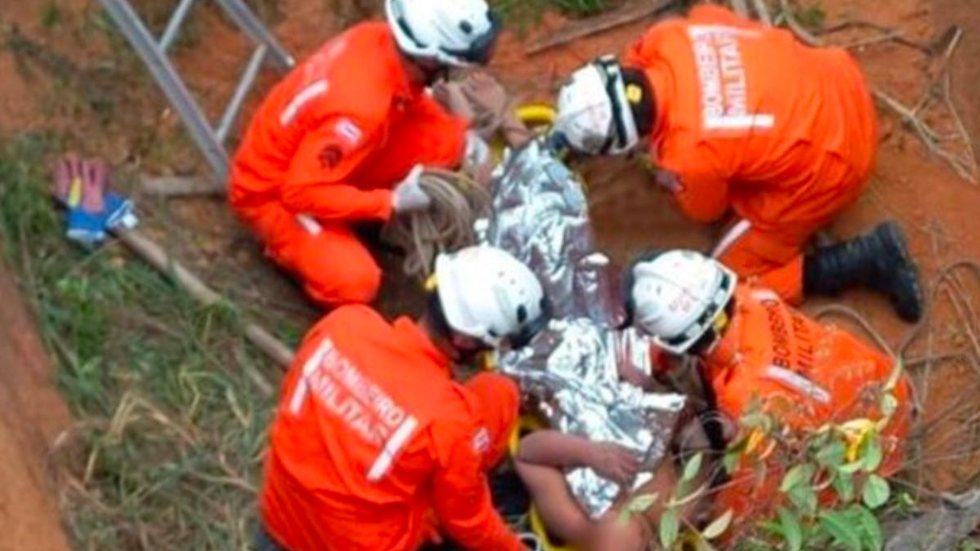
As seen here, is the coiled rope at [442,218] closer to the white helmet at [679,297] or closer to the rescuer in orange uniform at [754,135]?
the rescuer in orange uniform at [754,135]

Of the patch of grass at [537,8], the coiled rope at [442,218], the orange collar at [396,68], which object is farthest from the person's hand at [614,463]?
the patch of grass at [537,8]

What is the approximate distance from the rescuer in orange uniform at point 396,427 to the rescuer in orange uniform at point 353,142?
0.96 metres

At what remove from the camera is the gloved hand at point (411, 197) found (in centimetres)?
1031

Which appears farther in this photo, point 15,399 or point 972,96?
point 972,96

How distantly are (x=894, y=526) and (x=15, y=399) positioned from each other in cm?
287

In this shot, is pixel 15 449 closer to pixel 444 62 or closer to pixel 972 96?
pixel 444 62

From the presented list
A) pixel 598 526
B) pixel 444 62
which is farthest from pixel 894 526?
pixel 444 62

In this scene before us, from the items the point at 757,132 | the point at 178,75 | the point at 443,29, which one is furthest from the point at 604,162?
the point at 178,75

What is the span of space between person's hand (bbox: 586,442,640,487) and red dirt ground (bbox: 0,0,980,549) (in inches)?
45.8

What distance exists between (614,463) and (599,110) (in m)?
1.34

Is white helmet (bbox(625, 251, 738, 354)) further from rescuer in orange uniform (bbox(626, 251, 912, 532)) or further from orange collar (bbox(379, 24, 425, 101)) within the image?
orange collar (bbox(379, 24, 425, 101))

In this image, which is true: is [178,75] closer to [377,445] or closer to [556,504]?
[556,504]

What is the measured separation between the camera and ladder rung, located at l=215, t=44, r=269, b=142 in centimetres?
1078

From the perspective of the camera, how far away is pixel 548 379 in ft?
32.6
